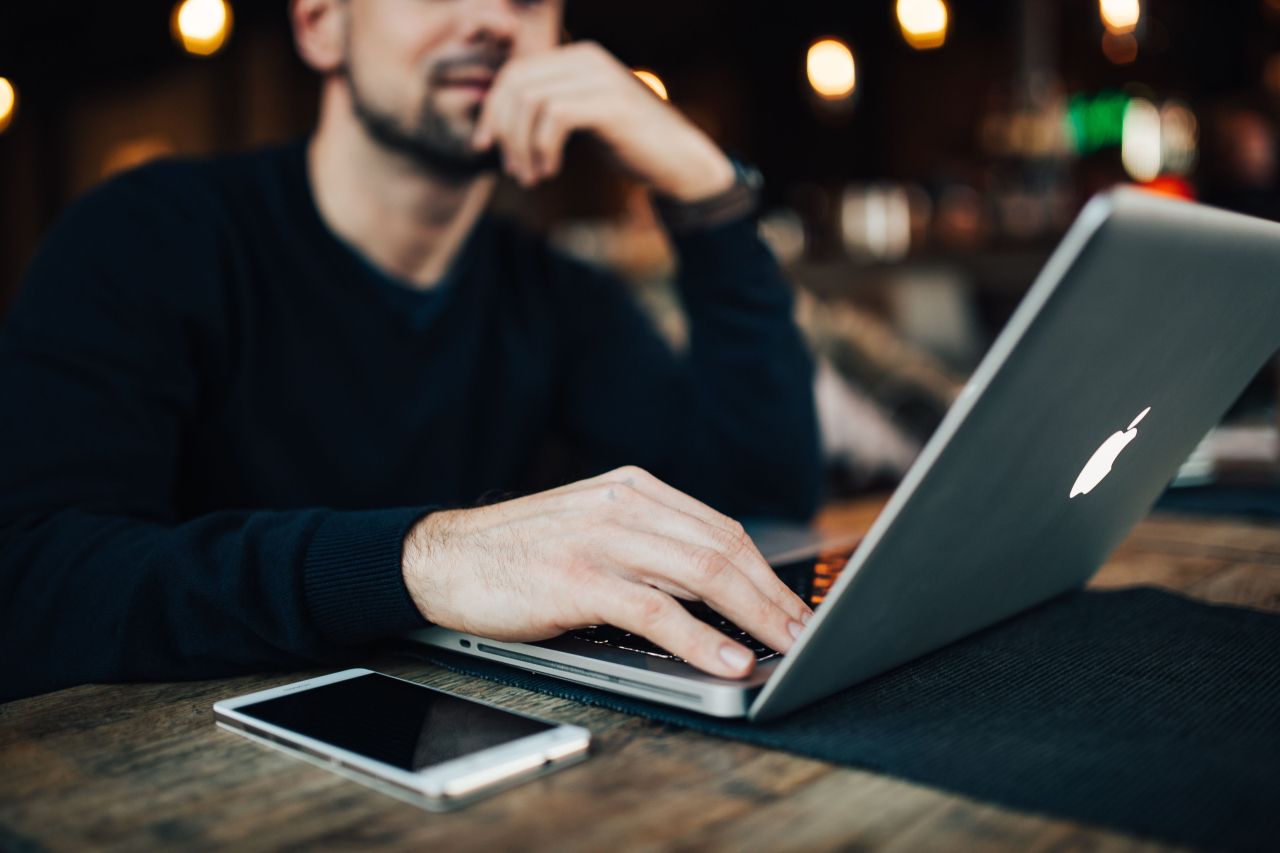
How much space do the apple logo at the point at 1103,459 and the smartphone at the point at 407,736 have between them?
33 centimetres

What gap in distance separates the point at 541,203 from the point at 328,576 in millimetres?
9045

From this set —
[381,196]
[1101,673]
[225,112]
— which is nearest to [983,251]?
[381,196]

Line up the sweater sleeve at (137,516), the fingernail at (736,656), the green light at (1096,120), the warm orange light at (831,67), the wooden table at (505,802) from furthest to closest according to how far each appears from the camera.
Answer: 1. the green light at (1096,120)
2. the warm orange light at (831,67)
3. the sweater sleeve at (137,516)
4. the fingernail at (736,656)
5. the wooden table at (505,802)

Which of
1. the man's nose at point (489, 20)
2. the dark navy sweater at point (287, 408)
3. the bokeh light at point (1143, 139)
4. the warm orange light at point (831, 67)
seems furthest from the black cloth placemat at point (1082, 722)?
the bokeh light at point (1143, 139)

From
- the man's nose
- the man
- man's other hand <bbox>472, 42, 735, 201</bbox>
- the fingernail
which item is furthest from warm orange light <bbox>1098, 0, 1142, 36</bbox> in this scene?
the fingernail

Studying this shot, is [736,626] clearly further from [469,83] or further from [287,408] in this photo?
[469,83]

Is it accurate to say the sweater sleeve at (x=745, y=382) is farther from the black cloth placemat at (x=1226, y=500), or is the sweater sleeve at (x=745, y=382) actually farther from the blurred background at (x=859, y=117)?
the blurred background at (x=859, y=117)

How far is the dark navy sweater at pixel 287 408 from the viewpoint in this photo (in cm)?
63

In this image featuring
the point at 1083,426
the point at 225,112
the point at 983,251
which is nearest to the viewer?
the point at 1083,426

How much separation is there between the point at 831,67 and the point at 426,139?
4562mm

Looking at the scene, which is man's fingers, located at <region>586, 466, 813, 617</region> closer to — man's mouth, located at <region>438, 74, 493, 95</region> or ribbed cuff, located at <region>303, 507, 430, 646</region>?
ribbed cuff, located at <region>303, 507, 430, 646</region>

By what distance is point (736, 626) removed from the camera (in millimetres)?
595

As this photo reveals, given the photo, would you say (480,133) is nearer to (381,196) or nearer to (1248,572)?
(381,196)

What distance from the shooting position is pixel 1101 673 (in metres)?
0.59
